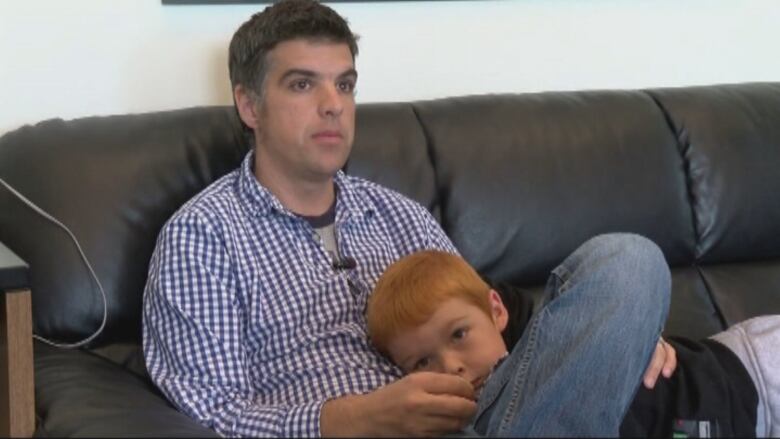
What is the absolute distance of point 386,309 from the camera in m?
1.86

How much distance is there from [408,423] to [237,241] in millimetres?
461

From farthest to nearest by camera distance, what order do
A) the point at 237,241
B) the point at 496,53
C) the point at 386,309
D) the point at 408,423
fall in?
the point at 496,53 < the point at 237,241 < the point at 386,309 < the point at 408,423

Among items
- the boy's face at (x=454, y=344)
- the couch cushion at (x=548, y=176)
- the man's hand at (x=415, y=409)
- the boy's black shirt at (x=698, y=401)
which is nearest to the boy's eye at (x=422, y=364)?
the boy's face at (x=454, y=344)

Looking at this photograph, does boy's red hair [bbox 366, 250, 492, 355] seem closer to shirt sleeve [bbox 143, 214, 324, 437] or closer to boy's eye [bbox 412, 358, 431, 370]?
boy's eye [bbox 412, 358, 431, 370]

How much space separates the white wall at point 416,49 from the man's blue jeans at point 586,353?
2.76 feet

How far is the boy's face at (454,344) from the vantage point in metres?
1.84

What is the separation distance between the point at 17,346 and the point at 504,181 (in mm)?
945

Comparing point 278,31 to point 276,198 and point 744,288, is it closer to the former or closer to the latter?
point 276,198

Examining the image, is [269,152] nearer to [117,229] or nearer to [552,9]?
[117,229]

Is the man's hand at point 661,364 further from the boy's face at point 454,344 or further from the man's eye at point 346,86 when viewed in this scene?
the man's eye at point 346,86

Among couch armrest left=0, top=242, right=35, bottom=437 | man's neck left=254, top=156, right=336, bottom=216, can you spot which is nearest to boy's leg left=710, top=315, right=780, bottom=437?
man's neck left=254, top=156, right=336, bottom=216

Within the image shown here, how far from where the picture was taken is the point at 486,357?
187cm

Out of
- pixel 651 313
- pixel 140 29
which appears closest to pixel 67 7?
pixel 140 29

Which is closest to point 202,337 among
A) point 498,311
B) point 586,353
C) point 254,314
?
point 254,314
